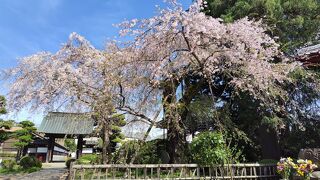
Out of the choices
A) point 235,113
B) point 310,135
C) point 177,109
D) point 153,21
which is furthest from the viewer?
point 235,113

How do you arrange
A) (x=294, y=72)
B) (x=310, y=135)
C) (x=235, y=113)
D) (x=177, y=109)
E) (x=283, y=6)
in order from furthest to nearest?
1. (x=235, y=113)
2. (x=310, y=135)
3. (x=283, y=6)
4. (x=294, y=72)
5. (x=177, y=109)

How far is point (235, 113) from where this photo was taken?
1118cm

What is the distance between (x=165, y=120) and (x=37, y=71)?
3977mm

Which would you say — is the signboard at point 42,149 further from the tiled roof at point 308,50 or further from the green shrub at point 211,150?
the tiled roof at point 308,50

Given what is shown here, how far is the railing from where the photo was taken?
623 cm

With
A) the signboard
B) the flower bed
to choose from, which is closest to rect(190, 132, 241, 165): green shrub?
the flower bed

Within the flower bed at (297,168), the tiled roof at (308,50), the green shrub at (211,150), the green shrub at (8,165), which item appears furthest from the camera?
the green shrub at (8,165)

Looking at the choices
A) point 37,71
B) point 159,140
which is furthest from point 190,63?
point 37,71

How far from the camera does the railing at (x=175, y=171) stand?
623 cm

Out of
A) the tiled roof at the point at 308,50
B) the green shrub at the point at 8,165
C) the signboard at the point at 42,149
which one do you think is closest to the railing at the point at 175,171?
the tiled roof at the point at 308,50

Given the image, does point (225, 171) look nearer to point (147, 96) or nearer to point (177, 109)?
point (177, 109)

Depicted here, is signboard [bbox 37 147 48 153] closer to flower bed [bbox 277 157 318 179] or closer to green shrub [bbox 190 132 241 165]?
green shrub [bbox 190 132 241 165]

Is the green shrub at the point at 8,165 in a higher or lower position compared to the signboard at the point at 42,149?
lower

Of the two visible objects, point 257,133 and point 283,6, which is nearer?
point 283,6
